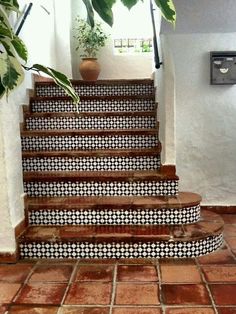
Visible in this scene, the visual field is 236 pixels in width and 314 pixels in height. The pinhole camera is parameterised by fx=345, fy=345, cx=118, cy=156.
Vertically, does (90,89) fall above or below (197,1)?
below

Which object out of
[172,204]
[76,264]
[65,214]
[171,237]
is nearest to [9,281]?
[76,264]

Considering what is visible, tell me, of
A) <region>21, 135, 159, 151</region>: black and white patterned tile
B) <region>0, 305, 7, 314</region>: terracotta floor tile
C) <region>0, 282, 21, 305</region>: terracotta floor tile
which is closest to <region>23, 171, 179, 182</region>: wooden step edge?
<region>21, 135, 159, 151</region>: black and white patterned tile

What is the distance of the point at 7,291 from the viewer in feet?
6.75

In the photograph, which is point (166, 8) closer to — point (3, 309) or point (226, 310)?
point (226, 310)

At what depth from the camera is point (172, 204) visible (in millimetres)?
2713

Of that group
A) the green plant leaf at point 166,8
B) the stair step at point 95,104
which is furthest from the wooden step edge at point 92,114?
the green plant leaf at point 166,8

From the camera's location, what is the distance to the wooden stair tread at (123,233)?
2.48m

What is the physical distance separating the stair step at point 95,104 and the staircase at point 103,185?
11 mm

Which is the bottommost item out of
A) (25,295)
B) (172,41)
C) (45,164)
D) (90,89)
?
(25,295)

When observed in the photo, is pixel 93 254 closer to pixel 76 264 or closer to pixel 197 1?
pixel 76 264

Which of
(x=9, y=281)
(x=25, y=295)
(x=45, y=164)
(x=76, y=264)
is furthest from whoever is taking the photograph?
(x=45, y=164)

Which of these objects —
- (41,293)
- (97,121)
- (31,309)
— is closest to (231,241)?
(41,293)

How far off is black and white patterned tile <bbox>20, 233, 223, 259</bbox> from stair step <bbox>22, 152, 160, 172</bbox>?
2.91 feet

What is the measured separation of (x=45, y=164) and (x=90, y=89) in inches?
49.8
